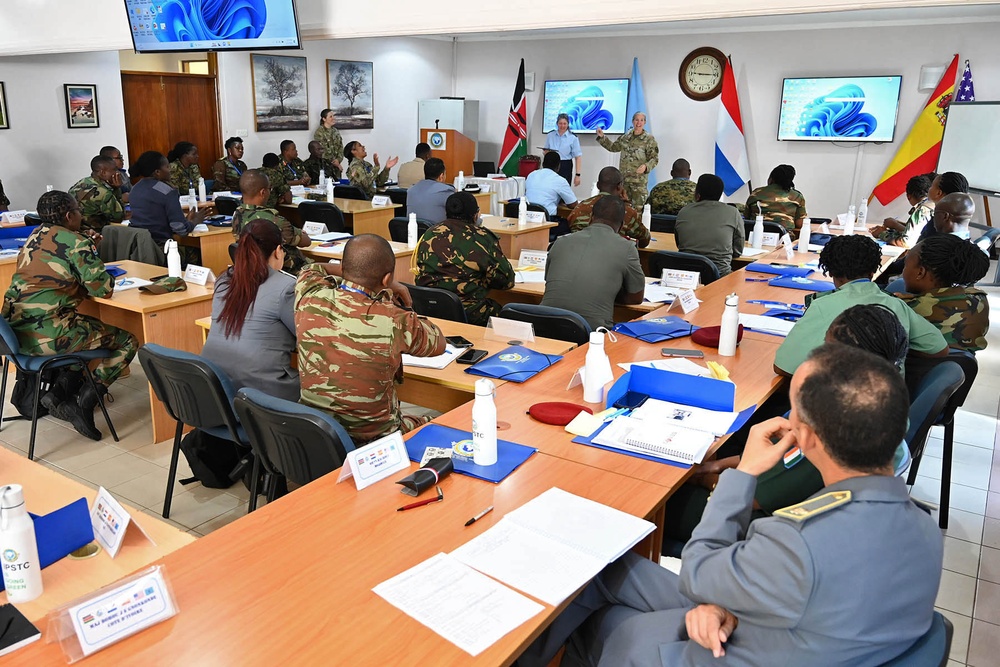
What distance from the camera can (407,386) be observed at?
331 centimetres

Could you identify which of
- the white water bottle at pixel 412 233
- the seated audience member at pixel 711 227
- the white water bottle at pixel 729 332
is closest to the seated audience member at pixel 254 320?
the white water bottle at pixel 729 332

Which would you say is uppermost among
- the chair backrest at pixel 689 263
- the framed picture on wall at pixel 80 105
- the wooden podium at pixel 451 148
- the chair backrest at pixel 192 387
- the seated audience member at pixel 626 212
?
the framed picture on wall at pixel 80 105

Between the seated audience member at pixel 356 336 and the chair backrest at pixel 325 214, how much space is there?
435 cm

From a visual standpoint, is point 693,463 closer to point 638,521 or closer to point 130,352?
point 638,521

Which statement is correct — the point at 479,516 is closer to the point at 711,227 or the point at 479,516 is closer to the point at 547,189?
the point at 711,227

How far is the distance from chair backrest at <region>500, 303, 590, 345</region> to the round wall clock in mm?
8509

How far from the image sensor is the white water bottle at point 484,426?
2.02 meters

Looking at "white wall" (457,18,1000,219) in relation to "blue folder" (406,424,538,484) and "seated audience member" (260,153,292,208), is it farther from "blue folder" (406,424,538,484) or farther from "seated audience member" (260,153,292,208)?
"blue folder" (406,424,538,484)

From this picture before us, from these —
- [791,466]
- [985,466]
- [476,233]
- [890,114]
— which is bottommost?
[985,466]

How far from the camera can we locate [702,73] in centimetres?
1103

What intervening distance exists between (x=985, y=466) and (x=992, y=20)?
739 cm

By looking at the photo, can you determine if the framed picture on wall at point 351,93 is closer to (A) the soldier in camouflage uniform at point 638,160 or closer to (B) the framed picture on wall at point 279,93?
(B) the framed picture on wall at point 279,93

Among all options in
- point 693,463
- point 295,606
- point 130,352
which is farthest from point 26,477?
point 130,352

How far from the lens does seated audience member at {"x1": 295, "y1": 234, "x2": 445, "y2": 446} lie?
253cm
